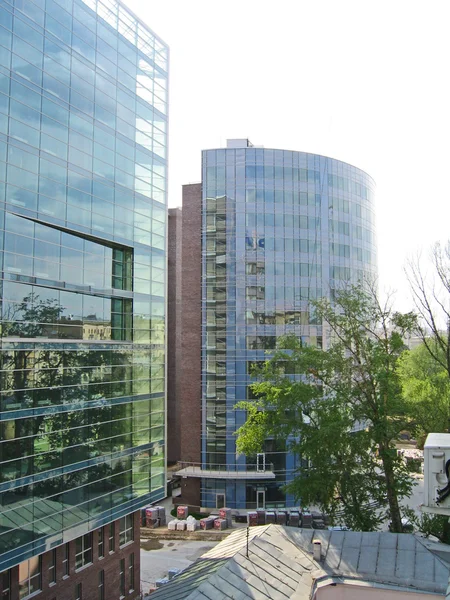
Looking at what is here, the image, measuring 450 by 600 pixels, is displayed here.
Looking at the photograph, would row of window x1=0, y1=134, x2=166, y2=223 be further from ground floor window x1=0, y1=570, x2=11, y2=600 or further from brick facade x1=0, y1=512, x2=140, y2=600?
brick facade x1=0, y1=512, x2=140, y2=600

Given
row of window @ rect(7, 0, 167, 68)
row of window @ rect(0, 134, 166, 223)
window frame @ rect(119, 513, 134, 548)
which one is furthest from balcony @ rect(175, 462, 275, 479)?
row of window @ rect(7, 0, 167, 68)

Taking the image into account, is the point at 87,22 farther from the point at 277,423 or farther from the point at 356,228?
the point at 356,228

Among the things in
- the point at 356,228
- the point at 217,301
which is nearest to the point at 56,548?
the point at 217,301

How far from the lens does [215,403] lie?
40969 mm

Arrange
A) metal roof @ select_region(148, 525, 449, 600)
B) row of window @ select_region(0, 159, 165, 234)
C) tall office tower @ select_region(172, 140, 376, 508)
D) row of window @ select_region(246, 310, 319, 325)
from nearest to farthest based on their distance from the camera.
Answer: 1. metal roof @ select_region(148, 525, 449, 600)
2. row of window @ select_region(0, 159, 165, 234)
3. tall office tower @ select_region(172, 140, 376, 508)
4. row of window @ select_region(246, 310, 319, 325)

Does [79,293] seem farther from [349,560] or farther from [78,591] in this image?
[349,560]

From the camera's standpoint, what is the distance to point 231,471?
132 feet

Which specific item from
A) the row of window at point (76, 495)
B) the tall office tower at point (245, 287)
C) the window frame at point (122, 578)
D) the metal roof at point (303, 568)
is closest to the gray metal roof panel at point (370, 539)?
the metal roof at point (303, 568)

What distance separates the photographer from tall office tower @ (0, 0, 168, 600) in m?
18.5

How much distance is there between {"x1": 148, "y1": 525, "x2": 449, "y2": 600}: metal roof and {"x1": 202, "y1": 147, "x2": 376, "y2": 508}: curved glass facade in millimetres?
23485

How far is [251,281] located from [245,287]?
0.66 metres

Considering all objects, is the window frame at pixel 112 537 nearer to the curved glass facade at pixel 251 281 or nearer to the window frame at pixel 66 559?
the window frame at pixel 66 559

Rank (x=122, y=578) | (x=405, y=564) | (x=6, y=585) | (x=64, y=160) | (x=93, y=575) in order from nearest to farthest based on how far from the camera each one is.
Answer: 1. (x=405, y=564)
2. (x=6, y=585)
3. (x=64, y=160)
4. (x=93, y=575)
5. (x=122, y=578)

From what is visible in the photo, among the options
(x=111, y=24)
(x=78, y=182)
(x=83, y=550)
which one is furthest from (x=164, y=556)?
(x=111, y=24)
